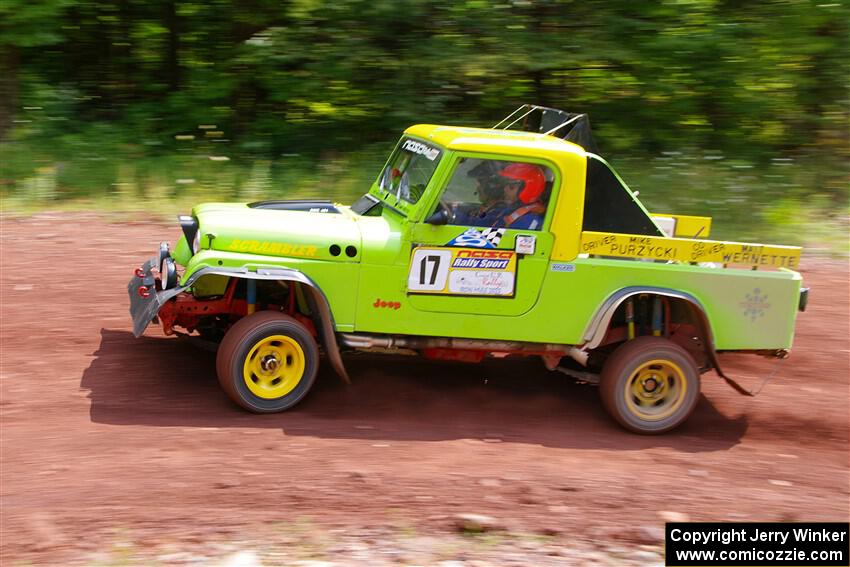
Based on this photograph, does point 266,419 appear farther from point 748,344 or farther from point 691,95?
point 691,95

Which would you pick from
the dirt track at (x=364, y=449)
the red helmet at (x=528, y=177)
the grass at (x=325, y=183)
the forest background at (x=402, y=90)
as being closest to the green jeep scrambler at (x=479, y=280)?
the red helmet at (x=528, y=177)

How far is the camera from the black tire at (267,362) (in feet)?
20.3

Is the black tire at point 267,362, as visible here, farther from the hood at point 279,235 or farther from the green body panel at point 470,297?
the hood at point 279,235

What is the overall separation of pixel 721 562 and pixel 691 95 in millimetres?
9601

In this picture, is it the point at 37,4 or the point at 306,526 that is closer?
the point at 306,526

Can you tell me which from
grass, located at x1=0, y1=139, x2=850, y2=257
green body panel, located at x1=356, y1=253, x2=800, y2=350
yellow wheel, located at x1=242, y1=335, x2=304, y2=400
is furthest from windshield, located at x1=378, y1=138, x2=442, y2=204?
grass, located at x1=0, y1=139, x2=850, y2=257

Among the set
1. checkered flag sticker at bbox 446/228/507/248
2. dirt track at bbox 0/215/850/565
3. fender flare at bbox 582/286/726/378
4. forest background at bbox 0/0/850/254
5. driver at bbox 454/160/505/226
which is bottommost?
dirt track at bbox 0/215/850/565

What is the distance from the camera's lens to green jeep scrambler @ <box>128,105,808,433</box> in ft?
20.6

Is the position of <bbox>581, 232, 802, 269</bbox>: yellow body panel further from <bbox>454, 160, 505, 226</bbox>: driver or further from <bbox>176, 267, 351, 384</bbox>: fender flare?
<bbox>176, 267, 351, 384</bbox>: fender flare

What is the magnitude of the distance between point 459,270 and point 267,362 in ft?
4.62

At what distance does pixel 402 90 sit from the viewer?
13.0m

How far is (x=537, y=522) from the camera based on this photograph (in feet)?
17.6

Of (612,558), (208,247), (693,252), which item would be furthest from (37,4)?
(612,558)

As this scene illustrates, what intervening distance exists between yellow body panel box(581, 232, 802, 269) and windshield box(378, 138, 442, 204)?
1144 mm
